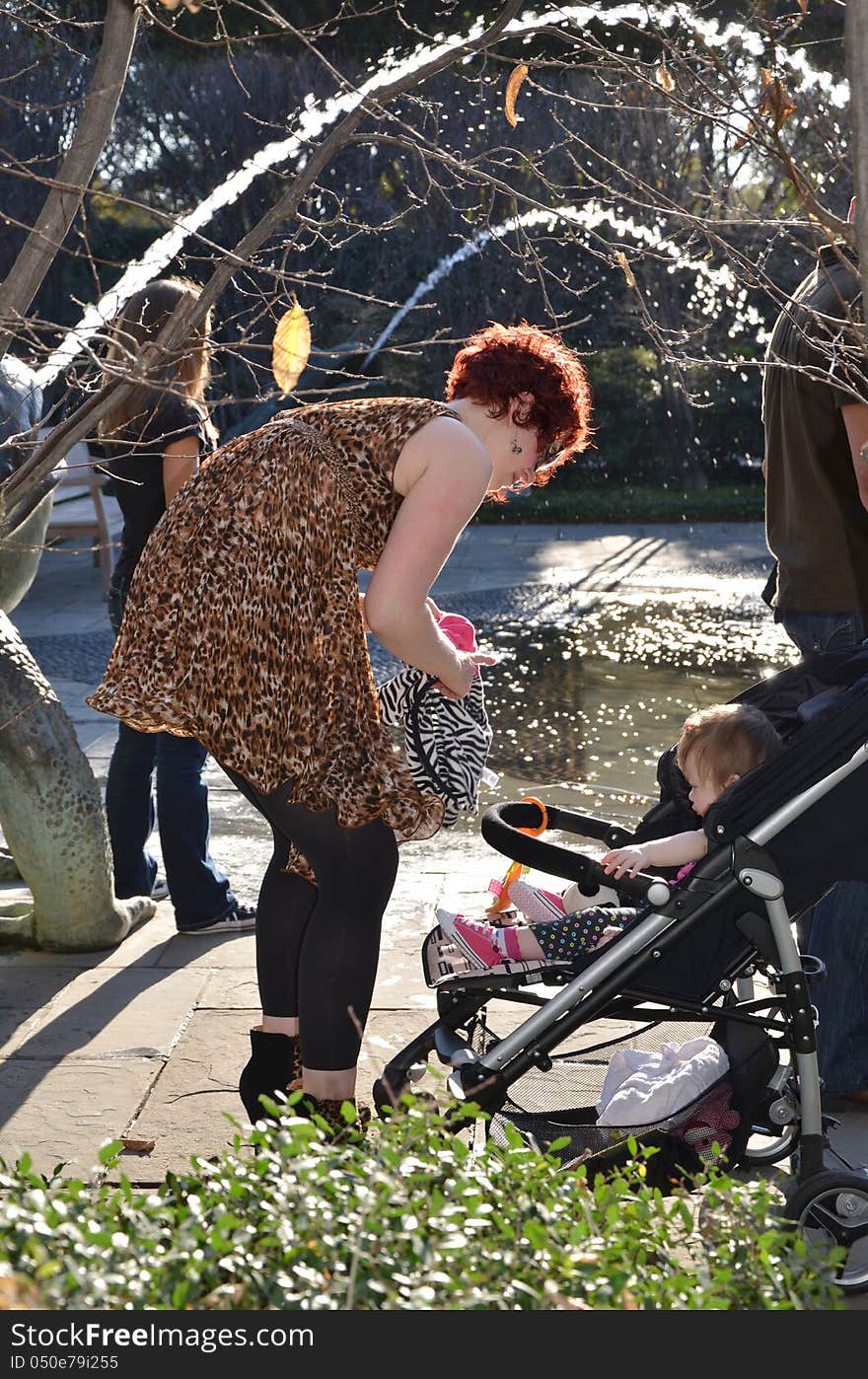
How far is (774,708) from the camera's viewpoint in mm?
3350

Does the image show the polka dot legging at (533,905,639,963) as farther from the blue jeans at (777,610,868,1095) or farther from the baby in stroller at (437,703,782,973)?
the blue jeans at (777,610,868,1095)

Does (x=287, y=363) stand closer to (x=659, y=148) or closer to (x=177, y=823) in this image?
(x=177, y=823)

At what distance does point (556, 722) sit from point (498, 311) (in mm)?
11643

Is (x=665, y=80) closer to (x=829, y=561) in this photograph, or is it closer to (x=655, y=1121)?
(x=829, y=561)

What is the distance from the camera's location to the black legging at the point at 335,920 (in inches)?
118

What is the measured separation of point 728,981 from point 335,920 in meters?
0.79

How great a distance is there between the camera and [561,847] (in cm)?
299

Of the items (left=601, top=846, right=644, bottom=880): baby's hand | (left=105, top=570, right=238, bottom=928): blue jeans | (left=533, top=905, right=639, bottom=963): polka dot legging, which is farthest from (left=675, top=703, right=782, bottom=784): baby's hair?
(left=105, top=570, right=238, bottom=928): blue jeans

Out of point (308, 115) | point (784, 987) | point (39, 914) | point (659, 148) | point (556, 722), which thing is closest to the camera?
point (784, 987)

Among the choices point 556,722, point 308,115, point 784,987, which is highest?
point 308,115

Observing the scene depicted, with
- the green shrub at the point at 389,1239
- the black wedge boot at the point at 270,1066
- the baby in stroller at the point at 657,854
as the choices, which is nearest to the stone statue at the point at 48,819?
the black wedge boot at the point at 270,1066

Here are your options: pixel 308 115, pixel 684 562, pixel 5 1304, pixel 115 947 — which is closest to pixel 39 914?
pixel 115 947

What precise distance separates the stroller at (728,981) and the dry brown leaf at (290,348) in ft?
3.17

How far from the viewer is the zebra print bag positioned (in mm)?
3137
